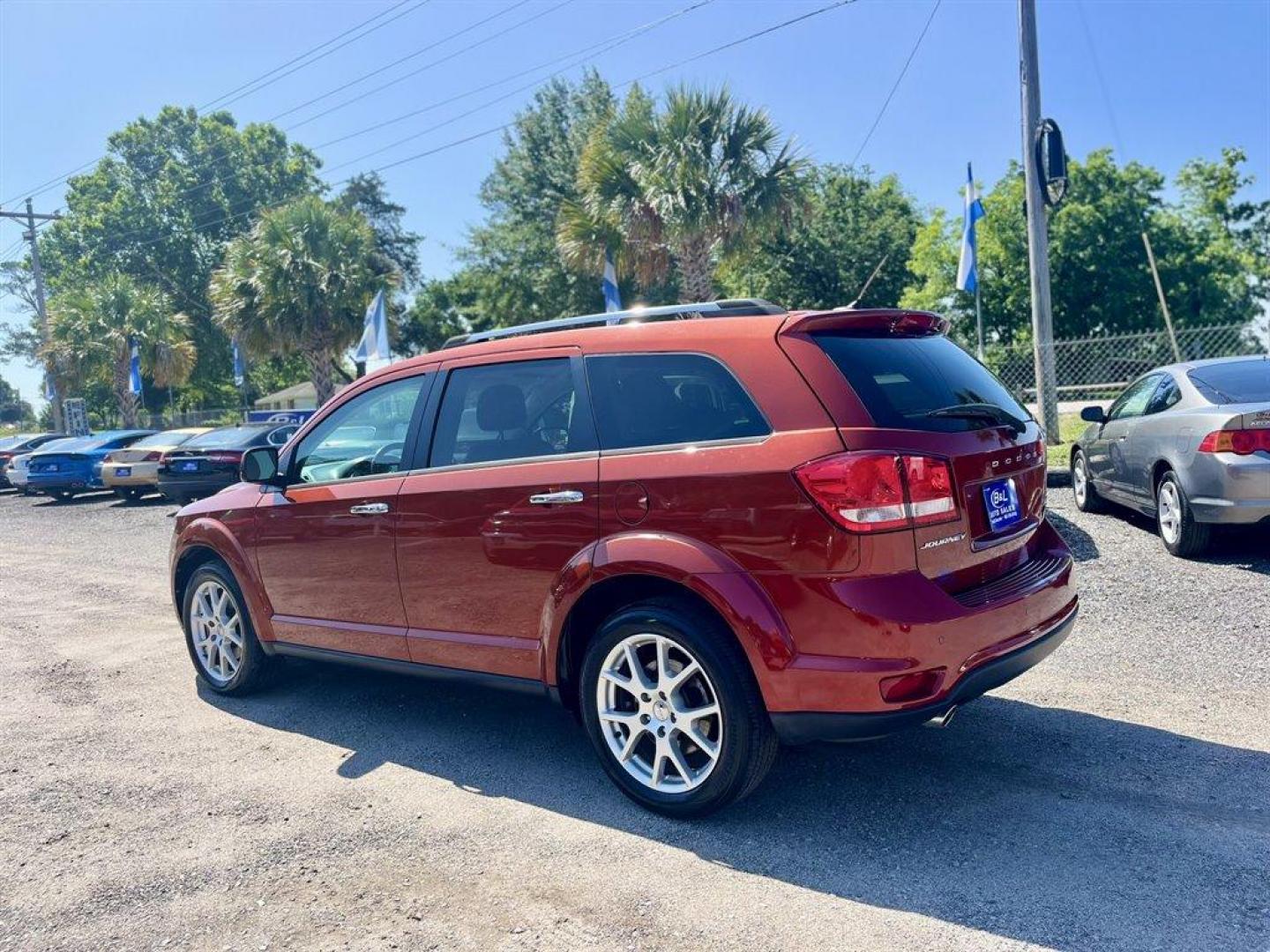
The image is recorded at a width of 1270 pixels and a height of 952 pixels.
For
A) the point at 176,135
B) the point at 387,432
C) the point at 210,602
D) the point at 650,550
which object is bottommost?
the point at 210,602

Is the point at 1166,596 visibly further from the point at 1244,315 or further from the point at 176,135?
the point at 176,135

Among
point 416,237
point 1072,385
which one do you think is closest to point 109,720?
point 1072,385

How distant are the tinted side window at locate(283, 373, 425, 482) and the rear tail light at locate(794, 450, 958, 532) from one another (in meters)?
2.15

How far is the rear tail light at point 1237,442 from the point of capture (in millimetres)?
6617

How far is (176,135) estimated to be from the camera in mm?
50156

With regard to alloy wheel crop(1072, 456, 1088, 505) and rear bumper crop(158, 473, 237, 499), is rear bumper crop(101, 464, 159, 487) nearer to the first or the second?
rear bumper crop(158, 473, 237, 499)

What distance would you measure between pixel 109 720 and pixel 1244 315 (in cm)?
4080

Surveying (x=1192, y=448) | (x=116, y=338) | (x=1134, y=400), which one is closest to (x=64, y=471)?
(x=116, y=338)

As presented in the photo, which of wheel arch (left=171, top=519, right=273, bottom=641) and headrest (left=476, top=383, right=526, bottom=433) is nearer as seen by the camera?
headrest (left=476, top=383, right=526, bottom=433)

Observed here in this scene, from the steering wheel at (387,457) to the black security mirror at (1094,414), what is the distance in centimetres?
655

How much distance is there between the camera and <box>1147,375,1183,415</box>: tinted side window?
24.9 feet

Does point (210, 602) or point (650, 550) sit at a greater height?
point (650, 550)

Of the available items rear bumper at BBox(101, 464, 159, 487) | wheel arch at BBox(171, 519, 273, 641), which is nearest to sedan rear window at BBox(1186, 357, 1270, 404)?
wheel arch at BBox(171, 519, 273, 641)

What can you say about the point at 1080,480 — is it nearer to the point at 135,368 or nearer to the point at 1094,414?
the point at 1094,414
